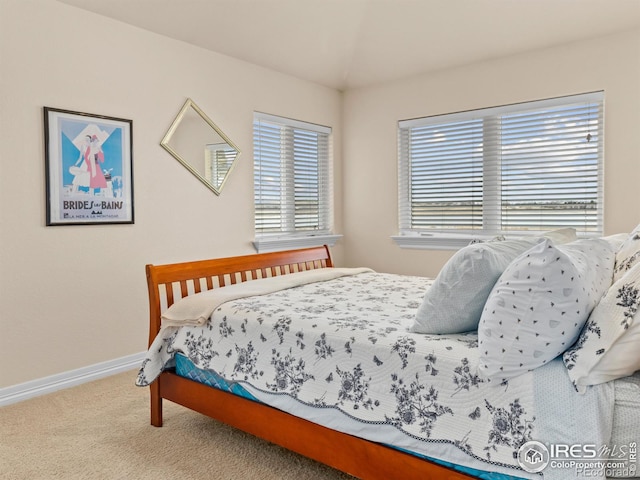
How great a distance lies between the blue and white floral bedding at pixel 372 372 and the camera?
1396 mm

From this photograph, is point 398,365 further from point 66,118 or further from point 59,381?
point 66,118

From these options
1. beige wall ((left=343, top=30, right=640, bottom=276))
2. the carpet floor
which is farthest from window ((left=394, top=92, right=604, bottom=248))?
the carpet floor

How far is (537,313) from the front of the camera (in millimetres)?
Result: 1378

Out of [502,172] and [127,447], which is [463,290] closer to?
[127,447]

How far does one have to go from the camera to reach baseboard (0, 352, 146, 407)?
9.22 feet

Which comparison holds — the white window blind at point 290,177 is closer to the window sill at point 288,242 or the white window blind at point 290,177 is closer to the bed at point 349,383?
the window sill at point 288,242

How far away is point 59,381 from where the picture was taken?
9.91 feet

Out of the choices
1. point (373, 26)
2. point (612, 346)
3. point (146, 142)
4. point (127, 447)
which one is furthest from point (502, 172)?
point (127, 447)

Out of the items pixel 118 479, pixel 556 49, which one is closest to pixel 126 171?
pixel 118 479

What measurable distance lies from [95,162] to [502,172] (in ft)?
10.5

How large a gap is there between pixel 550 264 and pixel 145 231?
283 centimetres

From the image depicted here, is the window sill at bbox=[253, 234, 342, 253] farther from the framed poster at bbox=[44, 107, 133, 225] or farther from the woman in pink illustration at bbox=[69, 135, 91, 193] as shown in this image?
the woman in pink illustration at bbox=[69, 135, 91, 193]

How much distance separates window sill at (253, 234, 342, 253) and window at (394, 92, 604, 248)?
71 centimetres

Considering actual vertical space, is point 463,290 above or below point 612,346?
above
